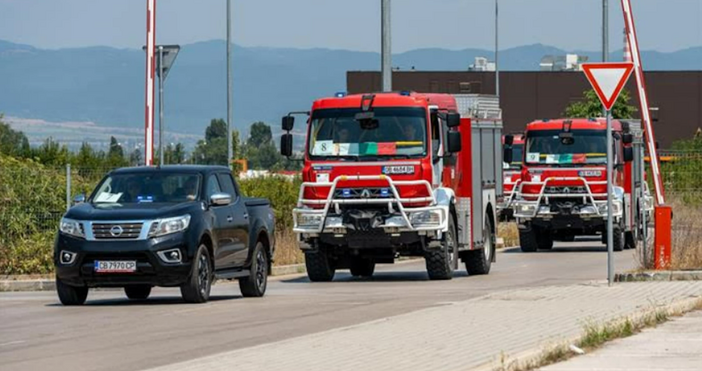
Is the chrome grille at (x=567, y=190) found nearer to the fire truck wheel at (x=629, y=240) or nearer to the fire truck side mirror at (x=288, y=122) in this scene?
the fire truck wheel at (x=629, y=240)

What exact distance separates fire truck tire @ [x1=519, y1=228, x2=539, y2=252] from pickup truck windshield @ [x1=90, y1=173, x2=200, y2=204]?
1952 cm

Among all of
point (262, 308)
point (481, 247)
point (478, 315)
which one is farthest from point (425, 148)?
point (478, 315)

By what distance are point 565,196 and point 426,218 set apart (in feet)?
45.5

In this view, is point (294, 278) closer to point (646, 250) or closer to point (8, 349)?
point (646, 250)

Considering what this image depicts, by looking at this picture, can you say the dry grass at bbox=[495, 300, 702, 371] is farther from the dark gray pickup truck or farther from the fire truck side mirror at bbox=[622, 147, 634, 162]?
the fire truck side mirror at bbox=[622, 147, 634, 162]

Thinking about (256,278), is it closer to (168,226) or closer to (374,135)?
(168,226)

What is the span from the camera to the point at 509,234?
5031 cm

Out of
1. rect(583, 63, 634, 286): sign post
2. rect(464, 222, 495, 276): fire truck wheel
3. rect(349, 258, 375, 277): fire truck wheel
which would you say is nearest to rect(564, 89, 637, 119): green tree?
rect(464, 222, 495, 276): fire truck wheel

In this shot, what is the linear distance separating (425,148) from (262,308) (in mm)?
7121

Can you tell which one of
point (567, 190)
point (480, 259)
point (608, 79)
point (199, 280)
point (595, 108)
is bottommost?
point (480, 259)

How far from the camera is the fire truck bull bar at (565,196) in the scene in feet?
135

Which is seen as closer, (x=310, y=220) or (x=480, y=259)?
(x=310, y=220)

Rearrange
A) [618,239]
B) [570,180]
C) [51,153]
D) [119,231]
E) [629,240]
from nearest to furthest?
[119,231] < [570,180] < [618,239] < [629,240] < [51,153]

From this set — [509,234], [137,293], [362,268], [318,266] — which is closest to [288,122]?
[318,266]
